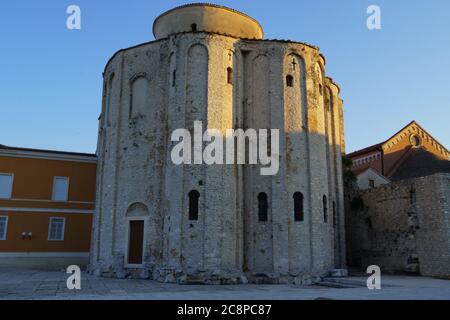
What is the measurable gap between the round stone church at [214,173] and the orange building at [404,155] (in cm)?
801

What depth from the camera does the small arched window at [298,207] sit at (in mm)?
20750

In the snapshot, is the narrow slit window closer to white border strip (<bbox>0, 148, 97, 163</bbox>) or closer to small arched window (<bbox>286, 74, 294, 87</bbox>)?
white border strip (<bbox>0, 148, 97, 163</bbox>)

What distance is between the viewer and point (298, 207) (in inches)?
824

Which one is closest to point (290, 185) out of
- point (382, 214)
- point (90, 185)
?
point (382, 214)

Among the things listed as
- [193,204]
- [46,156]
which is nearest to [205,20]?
[193,204]

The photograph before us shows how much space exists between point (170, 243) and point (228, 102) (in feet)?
24.3

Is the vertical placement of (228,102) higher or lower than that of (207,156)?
higher

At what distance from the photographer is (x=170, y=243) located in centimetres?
1956

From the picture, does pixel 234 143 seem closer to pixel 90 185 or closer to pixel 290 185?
pixel 290 185

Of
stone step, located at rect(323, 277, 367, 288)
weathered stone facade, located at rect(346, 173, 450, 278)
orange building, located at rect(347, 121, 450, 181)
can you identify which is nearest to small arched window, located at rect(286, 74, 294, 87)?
weathered stone facade, located at rect(346, 173, 450, 278)

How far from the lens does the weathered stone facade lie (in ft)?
66.6

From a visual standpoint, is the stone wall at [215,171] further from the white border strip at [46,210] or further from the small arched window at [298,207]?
the white border strip at [46,210]
